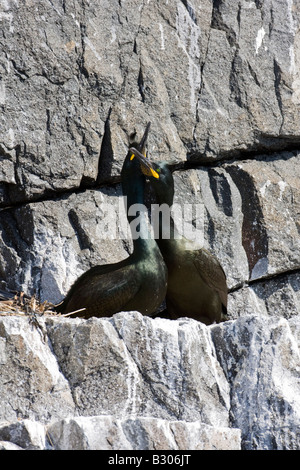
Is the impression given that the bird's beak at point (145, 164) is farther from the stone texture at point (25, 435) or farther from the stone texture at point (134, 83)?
the stone texture at point (25, 435)

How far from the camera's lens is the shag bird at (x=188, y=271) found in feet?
23.3

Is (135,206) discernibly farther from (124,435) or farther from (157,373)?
(124,435)

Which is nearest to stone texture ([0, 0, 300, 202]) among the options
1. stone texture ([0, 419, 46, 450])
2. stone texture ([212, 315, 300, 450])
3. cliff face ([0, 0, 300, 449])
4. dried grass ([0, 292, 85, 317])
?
cliff face ([0, 0, 300, 449])

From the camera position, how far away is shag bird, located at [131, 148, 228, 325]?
7.09m

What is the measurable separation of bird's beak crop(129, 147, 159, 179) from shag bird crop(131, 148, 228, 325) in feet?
0.15

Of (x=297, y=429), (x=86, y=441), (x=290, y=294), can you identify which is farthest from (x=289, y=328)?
(x=290, y=294)

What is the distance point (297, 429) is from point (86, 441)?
1224mm

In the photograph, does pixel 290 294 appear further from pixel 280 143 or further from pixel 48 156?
pixel 48 156

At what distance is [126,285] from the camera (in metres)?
6.44

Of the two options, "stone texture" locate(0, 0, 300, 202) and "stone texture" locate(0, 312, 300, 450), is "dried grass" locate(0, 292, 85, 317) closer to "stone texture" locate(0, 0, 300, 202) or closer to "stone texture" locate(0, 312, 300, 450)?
"stone texture" locate(0, 312, 300, 450)

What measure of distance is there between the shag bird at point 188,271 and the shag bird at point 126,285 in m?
0.41

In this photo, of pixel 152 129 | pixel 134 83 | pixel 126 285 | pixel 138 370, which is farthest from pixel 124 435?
pixel 134 83

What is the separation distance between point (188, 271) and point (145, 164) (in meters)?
0.85

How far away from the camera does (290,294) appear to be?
781 cm
